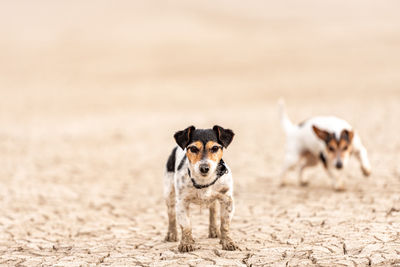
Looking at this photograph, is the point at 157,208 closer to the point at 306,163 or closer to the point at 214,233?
the point at 214,233

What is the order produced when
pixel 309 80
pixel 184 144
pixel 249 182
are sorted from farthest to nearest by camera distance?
pixel 309 80 → pixel 249 182 → pixel 184 144

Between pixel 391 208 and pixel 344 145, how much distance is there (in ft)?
4.19

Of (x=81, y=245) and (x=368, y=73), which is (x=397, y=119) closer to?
(x=81, y=245)

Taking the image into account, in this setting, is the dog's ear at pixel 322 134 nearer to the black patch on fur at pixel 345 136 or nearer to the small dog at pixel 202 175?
the black patch on fur at pixel 345 136

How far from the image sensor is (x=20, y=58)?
3459 cm

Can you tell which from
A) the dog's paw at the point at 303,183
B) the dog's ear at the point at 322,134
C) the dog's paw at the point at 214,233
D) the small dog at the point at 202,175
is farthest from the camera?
the dog's paw at the point at 303,183

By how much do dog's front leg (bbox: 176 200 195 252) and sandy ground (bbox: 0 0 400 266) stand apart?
0.32ft

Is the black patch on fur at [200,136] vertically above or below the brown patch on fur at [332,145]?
below


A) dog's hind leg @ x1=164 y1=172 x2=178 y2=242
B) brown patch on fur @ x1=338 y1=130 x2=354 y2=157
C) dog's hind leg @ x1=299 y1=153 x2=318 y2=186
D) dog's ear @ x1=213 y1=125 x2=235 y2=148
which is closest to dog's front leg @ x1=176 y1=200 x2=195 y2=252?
dog's hind leg @ x1=164 y1=172 x2=178 y2=242

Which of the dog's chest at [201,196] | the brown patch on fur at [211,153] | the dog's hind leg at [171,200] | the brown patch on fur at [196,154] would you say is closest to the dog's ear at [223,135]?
the brown patch on fur at [211,153]

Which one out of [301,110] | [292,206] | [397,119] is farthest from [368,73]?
[292,206]

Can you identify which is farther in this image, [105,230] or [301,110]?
[301,110]

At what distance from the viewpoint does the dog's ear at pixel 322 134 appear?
282 inches

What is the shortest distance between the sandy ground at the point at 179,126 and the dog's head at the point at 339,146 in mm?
578
